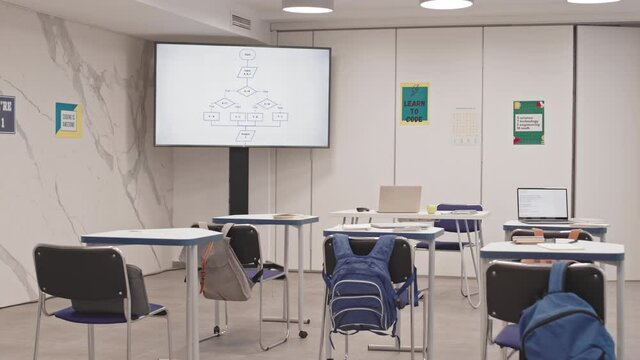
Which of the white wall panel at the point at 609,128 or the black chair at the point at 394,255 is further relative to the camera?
the white wall panel at the point at 609,128

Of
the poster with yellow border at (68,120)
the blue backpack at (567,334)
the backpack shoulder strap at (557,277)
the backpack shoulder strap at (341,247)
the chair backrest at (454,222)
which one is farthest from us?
the chair backrest at (454,222)

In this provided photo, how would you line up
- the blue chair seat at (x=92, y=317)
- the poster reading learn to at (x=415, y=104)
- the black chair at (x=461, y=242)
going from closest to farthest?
the blue chair seat at (x=92, y=317)
the black chair at (x=461, y=242)
the poster reading learn to at (x=415, y=104)

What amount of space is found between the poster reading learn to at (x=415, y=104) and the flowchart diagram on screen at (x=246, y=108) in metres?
1.32

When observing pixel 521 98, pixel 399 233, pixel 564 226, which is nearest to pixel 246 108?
pixel 521 98

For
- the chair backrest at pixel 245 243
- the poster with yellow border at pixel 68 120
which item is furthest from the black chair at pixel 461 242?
the poster with yellow border at pixel 68 120

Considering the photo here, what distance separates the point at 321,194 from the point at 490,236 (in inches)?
72.8

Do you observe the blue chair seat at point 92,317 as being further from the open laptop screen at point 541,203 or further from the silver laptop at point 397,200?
the open laptop screen at point 541,203

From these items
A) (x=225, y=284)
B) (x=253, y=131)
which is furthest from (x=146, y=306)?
(x=253, y=131)

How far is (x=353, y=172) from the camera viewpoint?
9.30 metres

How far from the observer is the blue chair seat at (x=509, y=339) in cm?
332

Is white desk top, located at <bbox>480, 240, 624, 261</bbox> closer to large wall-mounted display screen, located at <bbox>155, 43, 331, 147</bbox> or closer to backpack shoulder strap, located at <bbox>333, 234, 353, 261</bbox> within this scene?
backpack shoulder strap, located at <bbox>333, 234, 353, 261</bbox>

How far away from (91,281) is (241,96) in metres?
5.01

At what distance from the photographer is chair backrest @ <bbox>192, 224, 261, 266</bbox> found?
539 centimetres

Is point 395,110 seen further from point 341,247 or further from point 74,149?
point 341,247
